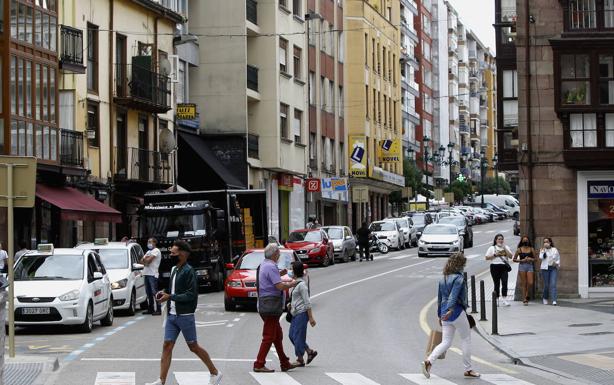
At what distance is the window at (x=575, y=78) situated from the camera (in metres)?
32.3

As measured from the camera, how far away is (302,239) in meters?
50.6

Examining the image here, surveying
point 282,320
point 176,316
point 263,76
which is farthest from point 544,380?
point 263,76

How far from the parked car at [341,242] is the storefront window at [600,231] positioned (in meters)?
21.8

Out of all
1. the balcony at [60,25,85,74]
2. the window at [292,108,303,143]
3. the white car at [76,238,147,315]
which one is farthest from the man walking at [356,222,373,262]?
the white car at [76,238,147,315]

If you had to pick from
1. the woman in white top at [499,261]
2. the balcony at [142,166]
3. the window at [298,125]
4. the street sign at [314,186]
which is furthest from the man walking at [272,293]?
the street sign at [314,186]

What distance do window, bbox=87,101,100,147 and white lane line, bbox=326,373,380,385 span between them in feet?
83.9

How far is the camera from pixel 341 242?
53656 millimetres

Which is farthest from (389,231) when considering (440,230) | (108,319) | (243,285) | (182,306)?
(182,306)

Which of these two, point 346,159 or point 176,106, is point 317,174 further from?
point 176,106

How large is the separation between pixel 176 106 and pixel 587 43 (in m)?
22.6

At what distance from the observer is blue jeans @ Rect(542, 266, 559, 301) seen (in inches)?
1199

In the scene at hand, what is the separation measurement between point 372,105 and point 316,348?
5892 centimetres

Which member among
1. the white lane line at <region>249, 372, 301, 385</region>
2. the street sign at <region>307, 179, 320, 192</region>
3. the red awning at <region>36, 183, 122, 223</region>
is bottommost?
the white lane line at <region>249, 372, 301, 385</region>

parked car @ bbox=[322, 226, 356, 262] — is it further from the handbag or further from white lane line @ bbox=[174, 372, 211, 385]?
white lane line @ bbox=[174, 372, 211, 385]
